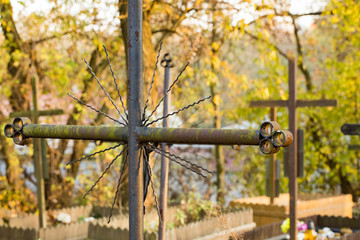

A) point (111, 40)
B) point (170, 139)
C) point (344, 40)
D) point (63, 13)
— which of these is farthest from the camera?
point (344, 40)

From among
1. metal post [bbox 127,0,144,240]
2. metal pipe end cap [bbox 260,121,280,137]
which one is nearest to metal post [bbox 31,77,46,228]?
metal post [bbox 127,0,144,240]

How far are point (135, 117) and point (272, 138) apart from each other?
64 centimetres

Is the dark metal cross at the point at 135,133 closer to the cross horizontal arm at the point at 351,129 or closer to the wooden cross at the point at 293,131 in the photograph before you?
the cross horizontal arm at the point at 351,129

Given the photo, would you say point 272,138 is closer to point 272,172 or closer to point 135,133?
point 135,133

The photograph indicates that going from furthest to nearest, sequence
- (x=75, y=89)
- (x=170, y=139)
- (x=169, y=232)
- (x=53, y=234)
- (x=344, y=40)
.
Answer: (x=344, y=40) → (x=75, y=89) → (x=53, y=234) → (x=169, y=232) → (x=170, y=139)

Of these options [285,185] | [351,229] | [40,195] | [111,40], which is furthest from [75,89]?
[351,229]

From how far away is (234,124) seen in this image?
52.0ft

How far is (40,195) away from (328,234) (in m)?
4.25

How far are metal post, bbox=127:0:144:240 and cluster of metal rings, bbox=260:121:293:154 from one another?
1.94ft

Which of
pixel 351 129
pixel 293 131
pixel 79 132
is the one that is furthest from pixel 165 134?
pixel 293 131

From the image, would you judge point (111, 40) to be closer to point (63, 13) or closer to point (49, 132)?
point (63, 13)

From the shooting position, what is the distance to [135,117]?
238 centimetres

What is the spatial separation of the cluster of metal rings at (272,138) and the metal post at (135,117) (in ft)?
1.94

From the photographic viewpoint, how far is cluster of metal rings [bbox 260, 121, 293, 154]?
6.53ft
